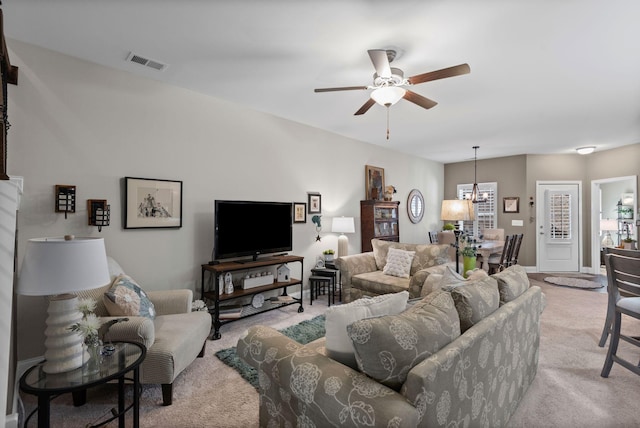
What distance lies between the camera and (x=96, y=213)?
2848mm

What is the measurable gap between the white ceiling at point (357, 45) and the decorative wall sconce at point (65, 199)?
120 centimetres

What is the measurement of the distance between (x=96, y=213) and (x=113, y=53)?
1.43 meters

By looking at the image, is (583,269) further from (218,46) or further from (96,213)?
(96,213)

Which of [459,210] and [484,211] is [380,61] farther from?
[484,211]

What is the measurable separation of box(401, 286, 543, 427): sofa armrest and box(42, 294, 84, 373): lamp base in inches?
67.6

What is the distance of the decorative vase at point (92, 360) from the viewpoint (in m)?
1.68

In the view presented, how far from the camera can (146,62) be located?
9.49 feet

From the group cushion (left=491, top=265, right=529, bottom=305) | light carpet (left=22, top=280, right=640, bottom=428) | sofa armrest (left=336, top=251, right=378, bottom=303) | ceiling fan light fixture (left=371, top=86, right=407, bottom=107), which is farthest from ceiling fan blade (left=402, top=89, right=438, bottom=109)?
light carpet (left=22, top=280, right=640, bottom=428)

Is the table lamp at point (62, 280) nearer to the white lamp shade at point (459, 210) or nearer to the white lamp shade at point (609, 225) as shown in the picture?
the white lamp shade at point (459, 210)

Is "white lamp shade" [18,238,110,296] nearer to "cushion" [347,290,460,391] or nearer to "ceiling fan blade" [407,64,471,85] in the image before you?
"cushion" [347,290,460,391]

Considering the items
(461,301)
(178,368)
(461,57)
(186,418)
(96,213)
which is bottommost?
(186,418)

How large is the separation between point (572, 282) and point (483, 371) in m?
5.92

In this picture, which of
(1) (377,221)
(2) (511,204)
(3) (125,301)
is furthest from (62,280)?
(2) (511,204)

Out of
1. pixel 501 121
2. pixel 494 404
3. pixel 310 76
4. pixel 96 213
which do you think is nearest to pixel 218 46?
pixel 310 76
